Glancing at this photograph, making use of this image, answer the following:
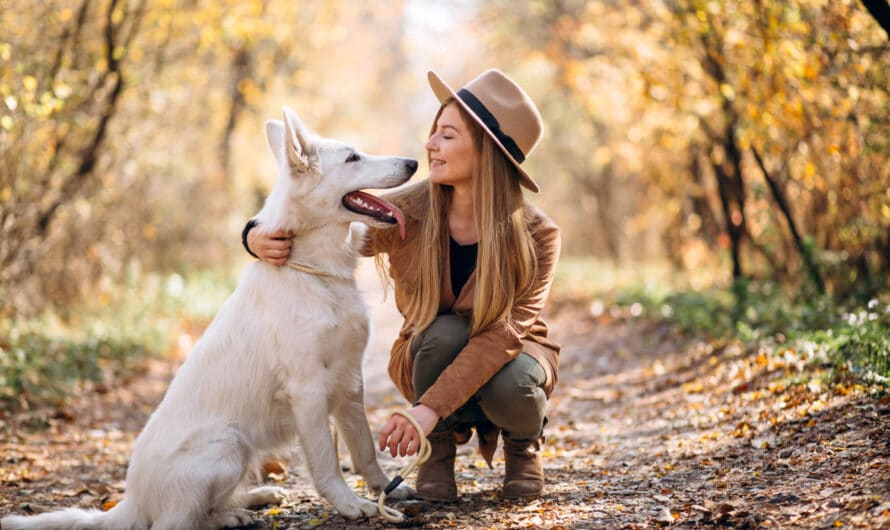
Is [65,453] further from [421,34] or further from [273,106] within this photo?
[421,34]

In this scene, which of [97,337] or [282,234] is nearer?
[282,234]

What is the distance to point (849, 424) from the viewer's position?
3.67 metres

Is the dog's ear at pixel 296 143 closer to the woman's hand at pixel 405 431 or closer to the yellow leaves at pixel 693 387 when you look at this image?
the woman's hand at pixel 405 431

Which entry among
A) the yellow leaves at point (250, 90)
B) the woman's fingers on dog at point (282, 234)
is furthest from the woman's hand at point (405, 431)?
the yellow leaves at point (250, 90)

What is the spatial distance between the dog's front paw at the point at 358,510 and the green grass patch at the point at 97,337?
3238mm

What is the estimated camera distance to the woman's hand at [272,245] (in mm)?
3482

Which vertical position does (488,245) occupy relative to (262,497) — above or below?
above

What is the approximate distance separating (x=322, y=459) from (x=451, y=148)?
55.6 inches

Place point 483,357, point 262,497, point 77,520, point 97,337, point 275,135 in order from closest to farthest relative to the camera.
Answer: point 77,520, point 483,357, point 262,497, point 275,135, point 97,337

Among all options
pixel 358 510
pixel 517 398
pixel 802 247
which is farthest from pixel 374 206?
pixel 802 247

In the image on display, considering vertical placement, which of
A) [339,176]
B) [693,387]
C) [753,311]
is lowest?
[693,387]

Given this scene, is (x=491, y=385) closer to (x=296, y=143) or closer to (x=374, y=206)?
(x=374, y=206)

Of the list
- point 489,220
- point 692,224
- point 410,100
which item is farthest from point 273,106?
point 410,100

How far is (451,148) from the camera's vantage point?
3.49m
